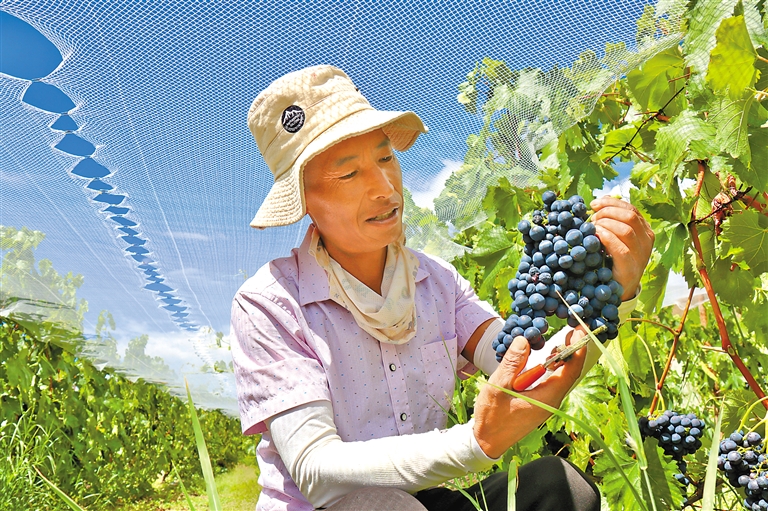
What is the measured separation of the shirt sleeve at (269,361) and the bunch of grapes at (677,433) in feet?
2.69

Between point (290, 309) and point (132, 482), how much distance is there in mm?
3984

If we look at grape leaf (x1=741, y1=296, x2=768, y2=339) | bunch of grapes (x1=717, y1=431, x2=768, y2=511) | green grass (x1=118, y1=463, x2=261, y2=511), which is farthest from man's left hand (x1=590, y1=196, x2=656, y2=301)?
green grass (x1=118, y1=463, x2=261, y2=511)

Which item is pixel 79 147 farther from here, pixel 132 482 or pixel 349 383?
pixel 132 482

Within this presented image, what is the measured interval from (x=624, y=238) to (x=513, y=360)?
10.5 inches

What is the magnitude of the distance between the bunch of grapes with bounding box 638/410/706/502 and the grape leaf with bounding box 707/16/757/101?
811 millimetres

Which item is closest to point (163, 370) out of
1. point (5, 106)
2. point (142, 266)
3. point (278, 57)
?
point (142, 266)

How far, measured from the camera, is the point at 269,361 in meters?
1.53

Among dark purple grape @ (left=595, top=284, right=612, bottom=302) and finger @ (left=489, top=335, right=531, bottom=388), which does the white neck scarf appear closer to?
finger @ (left=489, top=335, right=531, bottom=388)

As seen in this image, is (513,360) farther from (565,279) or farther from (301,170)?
(301,170)

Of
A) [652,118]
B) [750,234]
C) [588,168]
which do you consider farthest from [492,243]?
[750,234]

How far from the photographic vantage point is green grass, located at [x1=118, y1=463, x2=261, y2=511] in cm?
472

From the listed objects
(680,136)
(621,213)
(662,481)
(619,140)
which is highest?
(619,140)

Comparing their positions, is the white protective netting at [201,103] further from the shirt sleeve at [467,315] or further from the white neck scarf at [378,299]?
the white neck scarf at [378,299]

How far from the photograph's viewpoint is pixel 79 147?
2.50 meters
